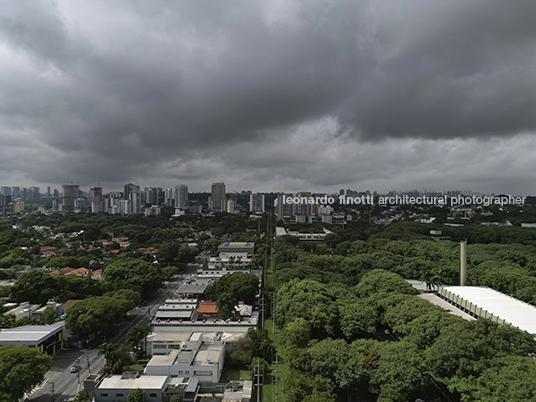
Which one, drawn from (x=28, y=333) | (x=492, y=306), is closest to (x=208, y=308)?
(x=28, y=333)

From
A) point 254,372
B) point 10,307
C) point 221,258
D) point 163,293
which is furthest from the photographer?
point 221,258

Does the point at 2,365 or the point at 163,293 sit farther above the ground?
the point at 2,365

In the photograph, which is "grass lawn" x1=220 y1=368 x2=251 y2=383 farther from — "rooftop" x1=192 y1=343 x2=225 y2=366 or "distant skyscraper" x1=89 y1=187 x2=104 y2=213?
"distant skyscraper" x1=89 y1=187 x2=104 y2=213

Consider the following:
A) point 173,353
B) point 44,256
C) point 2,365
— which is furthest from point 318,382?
point 44,256

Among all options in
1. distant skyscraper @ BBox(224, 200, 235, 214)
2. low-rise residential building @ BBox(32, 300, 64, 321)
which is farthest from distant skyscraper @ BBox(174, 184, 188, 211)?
low-rise residential building @ BBox(32, 300, 64, 321)

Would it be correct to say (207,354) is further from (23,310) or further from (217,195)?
(217,195)

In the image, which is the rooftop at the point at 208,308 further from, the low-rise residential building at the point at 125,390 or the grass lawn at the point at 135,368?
the low-rise residential building at the point at 125,390

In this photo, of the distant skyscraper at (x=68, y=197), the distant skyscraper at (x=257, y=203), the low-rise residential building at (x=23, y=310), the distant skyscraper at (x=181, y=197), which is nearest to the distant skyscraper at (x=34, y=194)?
the distant skyscraper at (x=68, y=197)

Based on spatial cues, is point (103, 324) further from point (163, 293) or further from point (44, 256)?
point (44, 256)
